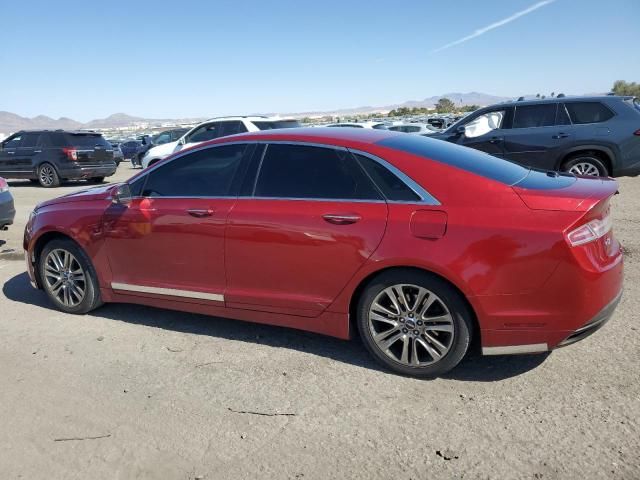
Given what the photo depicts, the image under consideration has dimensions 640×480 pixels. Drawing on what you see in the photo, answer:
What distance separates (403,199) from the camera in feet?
11.1

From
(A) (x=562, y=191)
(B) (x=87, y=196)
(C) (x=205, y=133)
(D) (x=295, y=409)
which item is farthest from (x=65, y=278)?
(C) (x=205, y=133)

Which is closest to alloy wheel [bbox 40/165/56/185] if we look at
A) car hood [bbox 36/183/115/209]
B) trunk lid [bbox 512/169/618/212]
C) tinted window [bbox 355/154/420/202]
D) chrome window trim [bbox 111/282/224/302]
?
car hood [bbox 36/183/115/209]

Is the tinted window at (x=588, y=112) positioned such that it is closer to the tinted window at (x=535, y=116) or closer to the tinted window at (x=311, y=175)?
the tinted window at (x=535, y=116)

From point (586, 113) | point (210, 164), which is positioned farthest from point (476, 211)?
point (586, 113)

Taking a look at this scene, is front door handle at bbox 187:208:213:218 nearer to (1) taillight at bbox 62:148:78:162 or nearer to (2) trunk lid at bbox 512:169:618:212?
(2) trunk lid at bbox 512:169:618:212

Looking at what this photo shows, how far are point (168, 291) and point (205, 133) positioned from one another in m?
10.3

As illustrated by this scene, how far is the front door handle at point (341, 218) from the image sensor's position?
345 centimetres

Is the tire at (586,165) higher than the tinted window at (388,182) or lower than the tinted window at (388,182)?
lower

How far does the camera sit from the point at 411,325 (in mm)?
3375

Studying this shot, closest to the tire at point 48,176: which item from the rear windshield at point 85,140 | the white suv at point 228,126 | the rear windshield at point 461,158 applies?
the rear windshield at point 85,140

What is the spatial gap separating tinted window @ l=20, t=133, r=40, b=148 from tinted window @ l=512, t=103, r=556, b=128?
13.1m

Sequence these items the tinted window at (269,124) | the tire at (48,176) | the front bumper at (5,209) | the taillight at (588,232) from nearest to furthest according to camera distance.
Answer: the taillight at (588,232) < the front bumper at (5,209) < the tinted window at (269,124) < the tire at (48,176)

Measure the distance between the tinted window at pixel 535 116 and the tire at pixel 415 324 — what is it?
768 centimetres

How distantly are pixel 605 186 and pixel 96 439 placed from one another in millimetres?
3489
